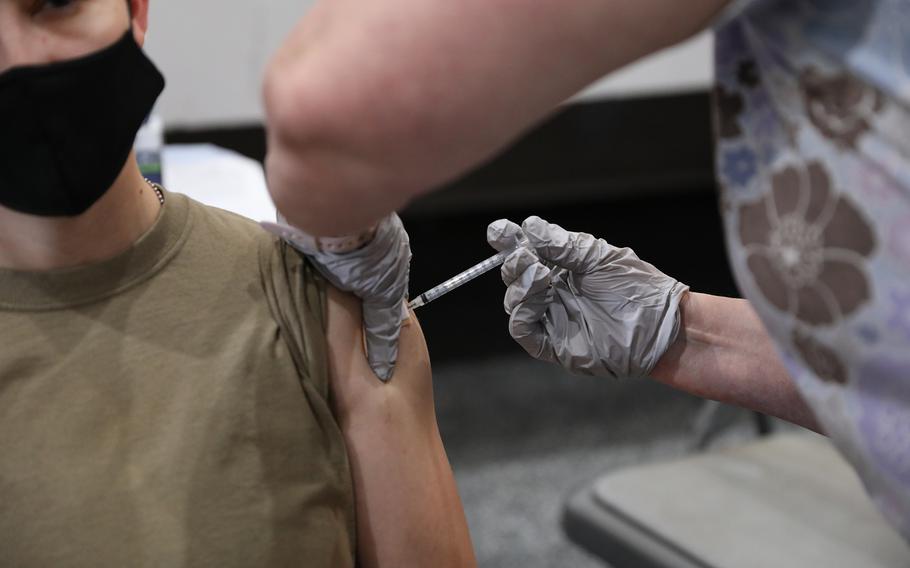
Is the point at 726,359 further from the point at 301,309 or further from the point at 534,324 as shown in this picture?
the point at 301,309

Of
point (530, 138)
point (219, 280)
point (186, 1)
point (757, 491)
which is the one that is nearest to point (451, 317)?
point (530, 138)

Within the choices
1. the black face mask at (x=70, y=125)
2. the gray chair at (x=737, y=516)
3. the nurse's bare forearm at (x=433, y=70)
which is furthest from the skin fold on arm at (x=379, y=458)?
the gray chair at (x=737, y=516)

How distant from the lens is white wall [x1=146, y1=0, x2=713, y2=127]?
9.81 ft

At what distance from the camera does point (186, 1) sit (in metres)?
2.98

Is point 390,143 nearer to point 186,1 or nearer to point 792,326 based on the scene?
point 792,326

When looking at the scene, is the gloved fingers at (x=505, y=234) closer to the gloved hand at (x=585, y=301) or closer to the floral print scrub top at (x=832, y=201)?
the gloved hand at (x=585, y=301)

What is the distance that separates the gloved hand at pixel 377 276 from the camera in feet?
3.40

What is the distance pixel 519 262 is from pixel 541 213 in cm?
265

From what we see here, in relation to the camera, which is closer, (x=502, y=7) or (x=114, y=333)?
(x=502, y=7)

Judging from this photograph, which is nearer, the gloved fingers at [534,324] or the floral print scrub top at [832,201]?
the floral print scrub top at [832,201]

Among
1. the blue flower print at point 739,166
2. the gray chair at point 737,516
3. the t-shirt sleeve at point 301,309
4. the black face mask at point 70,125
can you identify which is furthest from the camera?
the gray chair at point 737,516

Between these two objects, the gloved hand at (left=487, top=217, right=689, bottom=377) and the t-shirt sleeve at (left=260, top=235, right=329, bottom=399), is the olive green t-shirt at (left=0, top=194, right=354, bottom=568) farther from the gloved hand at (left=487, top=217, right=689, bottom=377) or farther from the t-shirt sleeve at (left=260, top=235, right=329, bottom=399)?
the gloved hand at (left=487, top=217, right=689, bottom=377)

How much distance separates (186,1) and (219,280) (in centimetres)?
210

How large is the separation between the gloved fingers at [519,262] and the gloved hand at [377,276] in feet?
0.36
